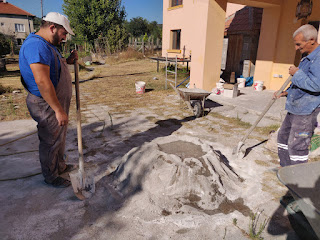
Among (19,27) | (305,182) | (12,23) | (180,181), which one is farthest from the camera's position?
(19,27)

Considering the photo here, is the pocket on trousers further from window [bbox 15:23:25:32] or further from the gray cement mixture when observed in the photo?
window [bbox 15:23:25:32]

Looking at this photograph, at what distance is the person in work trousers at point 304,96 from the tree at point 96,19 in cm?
2055

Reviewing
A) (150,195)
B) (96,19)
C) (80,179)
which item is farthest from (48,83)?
(96,19)

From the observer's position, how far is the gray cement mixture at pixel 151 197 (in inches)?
91.6

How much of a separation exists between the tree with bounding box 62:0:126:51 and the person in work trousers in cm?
2055

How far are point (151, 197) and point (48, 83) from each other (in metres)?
1.69

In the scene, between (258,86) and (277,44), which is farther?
(258,86)

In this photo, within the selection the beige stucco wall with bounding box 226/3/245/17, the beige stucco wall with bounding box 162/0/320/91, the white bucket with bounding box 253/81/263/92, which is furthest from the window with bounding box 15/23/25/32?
the white bucket with bounding box 253/81/263/92

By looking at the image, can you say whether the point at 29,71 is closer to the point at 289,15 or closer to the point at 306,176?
the point at 306,176

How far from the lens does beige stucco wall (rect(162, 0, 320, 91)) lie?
6.96 m

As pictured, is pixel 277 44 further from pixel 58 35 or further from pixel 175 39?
pixel 175 39

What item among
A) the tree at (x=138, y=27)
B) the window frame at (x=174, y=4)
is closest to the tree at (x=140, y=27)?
the tree at (x=138, y=27)

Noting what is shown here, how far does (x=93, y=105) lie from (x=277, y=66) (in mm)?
6375

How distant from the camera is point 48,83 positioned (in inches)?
92.7
